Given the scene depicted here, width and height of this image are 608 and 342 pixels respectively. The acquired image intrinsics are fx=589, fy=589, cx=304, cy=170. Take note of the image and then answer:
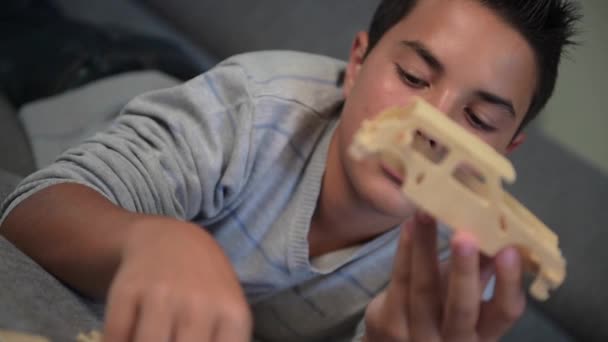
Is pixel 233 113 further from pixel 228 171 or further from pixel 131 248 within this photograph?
pixel 131 248

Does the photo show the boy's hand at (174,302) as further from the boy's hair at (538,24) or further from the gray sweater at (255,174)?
the boy's hair at (538,24)

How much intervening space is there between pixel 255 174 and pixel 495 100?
0.31 metres

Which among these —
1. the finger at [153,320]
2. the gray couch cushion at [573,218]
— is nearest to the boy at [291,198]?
the finger at [153,320]

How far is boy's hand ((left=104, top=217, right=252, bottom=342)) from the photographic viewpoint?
1.17 ft

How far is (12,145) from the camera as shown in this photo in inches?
39.0

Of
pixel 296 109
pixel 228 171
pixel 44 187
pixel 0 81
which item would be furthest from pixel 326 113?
pixel 0 81

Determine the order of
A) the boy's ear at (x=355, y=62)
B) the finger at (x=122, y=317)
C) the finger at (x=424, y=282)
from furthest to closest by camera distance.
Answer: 1. the boy's ear at (x=355, y=62)
2. the finger at (x=424, y=282)
3. the finger at (x=122, y=317)

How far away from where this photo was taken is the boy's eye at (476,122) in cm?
64

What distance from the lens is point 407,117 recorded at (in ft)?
1.33

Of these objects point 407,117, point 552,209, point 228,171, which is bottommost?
point 552,209

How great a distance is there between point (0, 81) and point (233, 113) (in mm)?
691

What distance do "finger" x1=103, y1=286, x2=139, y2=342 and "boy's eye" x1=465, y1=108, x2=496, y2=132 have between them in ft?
1.37

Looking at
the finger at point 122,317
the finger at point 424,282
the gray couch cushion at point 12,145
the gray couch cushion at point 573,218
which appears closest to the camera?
the finger at point 122,317

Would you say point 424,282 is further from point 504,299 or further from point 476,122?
point 476,122
